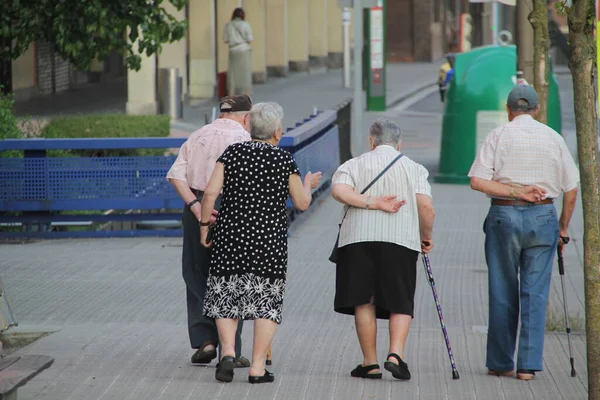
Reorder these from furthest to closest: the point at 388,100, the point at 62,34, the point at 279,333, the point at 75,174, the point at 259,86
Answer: the point at 259,86 → the point at 388,100 → the point at 75,174 → the point at 62,34 → the point at 279,333

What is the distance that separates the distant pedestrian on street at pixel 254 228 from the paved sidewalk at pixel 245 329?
36 centimetres

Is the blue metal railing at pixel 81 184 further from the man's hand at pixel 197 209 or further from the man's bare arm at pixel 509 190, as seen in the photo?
the man's bare arm at pixel 509 190

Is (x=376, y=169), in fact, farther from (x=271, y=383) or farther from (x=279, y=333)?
(x=279, y=333)

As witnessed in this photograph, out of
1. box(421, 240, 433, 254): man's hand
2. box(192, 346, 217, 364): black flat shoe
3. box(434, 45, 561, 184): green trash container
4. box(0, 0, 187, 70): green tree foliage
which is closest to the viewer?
box(421, 240, 433, 254): man's hand

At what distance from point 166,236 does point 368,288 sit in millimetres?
6560

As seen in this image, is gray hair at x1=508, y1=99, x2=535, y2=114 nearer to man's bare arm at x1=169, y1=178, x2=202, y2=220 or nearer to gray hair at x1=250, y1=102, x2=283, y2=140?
gray hair at x1=250, y1=102, x2=283, y2=140

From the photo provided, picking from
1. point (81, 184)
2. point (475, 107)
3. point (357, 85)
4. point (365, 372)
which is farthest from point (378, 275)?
point (357, 85)

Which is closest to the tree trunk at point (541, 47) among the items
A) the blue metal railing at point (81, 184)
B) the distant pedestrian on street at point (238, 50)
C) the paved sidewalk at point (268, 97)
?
the blue metal railing at point (81, 184)

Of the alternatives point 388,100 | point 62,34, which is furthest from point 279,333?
point 388,100

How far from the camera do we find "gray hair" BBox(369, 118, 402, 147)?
290 inches

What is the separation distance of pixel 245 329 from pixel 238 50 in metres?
20.4

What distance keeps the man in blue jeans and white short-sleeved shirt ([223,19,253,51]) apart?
2172 centimetres

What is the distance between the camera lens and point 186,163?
7.76 metres

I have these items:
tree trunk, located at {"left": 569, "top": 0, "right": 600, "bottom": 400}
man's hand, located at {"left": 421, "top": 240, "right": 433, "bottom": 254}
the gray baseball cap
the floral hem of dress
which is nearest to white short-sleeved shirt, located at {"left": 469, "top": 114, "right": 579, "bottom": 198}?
the gray baseball cap
